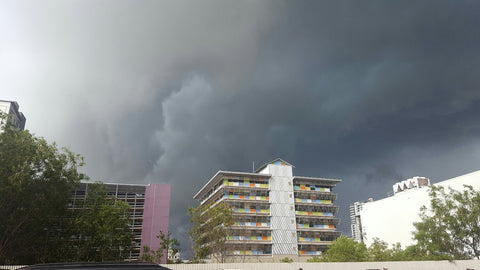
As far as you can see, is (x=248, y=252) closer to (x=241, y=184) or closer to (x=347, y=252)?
(x=241, y=184)

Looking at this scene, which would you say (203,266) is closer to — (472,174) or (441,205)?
(441,205)

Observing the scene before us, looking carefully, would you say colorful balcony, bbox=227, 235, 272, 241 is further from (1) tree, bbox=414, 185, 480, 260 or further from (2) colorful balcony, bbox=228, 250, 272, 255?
(1) tree, bbox=414, 185, 480, 260

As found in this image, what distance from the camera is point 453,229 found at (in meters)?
40.0

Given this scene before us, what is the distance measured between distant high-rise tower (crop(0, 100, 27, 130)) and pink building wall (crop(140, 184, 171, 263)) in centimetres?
2360

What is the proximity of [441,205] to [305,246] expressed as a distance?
28.1m

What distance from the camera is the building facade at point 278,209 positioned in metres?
60.4

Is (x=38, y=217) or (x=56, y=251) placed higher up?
(x=38, y=217)

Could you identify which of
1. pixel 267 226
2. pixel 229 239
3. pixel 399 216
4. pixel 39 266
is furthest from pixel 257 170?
pixel 39 266

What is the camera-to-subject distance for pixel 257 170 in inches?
2854

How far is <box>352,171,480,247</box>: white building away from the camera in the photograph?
59.1 meters

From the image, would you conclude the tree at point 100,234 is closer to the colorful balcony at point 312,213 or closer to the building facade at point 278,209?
the building facade at point 278,209

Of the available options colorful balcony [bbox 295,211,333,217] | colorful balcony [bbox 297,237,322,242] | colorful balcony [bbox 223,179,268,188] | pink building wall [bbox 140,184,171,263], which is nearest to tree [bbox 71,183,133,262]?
pink building wall [bbox 140,184,171,263]

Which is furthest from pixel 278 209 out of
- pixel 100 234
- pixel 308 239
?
pixel 100 234

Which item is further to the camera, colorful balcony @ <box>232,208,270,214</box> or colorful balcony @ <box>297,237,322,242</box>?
colorful balcony @ <box>297,237,322,242</box>
